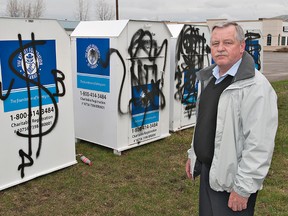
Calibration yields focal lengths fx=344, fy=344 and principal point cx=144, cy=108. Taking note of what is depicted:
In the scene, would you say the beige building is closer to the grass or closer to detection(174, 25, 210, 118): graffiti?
detection(174, 25, 210, 118): graffiti

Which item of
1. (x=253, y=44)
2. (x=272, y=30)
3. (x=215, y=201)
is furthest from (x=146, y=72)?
(x=272, y=30)

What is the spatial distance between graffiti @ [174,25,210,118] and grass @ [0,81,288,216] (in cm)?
151

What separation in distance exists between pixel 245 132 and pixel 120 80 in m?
3.35

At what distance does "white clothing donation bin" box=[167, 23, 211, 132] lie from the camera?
6.41m

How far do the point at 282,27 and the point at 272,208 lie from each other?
60277 mm

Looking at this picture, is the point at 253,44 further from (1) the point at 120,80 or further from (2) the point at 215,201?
(2) the point at 215,201

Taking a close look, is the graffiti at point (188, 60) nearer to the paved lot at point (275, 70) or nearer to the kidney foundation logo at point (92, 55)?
the kidney foundation logo at point (92, 55)

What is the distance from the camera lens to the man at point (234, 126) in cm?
204

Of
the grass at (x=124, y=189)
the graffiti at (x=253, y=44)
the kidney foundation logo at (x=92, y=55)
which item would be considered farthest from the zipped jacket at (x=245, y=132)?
the graffiti at (x=253, y=44)

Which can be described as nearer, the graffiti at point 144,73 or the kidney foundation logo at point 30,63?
the kidney foundation logo at point 30,63

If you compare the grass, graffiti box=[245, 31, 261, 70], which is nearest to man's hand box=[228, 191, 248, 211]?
the grass

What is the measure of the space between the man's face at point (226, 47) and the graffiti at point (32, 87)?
269 cm

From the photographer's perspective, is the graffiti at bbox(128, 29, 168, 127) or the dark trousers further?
the graffiti at bbox(128, 29, 168, 127)

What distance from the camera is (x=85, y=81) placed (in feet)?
18.5
